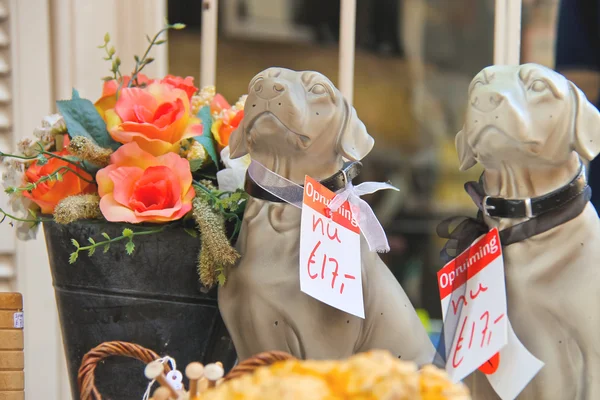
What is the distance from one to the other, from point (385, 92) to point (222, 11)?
0.61 metres

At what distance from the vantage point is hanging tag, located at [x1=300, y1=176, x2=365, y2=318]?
0.78 meters

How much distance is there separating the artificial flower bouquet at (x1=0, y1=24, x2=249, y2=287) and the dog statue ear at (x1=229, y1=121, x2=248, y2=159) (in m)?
0.07

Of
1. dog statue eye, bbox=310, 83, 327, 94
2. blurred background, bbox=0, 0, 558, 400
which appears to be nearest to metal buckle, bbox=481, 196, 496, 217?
dog statue eye, bbox=310, 83, 327, 94

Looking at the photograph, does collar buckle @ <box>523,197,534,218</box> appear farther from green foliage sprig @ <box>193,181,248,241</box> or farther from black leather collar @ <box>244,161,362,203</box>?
green foliage sprig @ <box>193,181,248,241</box>

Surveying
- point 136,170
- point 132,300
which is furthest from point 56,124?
point 132,300

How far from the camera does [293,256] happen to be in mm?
810

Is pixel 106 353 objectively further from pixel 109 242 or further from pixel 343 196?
pixel 343 196

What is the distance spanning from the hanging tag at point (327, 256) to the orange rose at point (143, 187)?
0.16 metres

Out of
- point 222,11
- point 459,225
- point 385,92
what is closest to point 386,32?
point 385,92

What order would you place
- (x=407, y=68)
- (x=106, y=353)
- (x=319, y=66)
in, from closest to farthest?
(x=106, y=353) → (x=319, y=66) → (x=407, y=68)

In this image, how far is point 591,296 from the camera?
0.72 meters

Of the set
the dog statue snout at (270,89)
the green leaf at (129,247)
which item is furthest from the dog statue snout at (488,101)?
the green leaf at (129,247)

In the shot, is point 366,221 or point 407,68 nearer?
point 366,221

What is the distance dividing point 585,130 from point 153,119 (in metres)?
0.51
